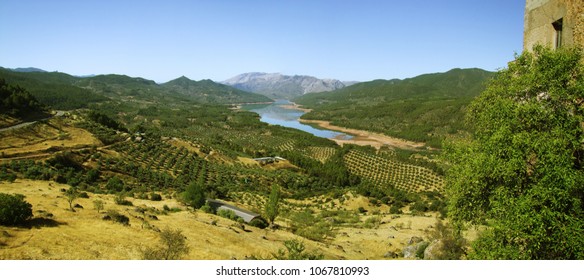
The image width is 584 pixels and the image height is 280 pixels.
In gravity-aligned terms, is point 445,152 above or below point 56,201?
above

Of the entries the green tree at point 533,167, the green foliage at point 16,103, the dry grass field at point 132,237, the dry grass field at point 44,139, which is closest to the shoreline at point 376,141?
the dry grass field at point 44,139

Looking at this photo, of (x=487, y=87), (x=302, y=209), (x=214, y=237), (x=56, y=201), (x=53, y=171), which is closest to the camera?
(x=487, y=87)

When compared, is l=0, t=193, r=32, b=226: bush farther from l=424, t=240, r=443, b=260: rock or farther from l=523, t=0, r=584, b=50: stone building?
l=523, t=0, r=584, b=50: stone building

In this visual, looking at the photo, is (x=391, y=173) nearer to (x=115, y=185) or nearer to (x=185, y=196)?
(x=185, y=196)

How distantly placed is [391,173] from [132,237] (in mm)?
74980

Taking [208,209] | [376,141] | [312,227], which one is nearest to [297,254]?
[312,227]

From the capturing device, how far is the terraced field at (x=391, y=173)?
73125 mm

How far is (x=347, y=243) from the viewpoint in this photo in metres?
25.9

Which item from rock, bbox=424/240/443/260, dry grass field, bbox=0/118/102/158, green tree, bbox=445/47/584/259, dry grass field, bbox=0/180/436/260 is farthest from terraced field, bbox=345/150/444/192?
green tree, bbox=445/47/584/259

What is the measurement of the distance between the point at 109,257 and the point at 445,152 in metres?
14.2

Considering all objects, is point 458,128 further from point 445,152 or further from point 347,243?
point 445,152

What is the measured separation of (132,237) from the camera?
55.1ft

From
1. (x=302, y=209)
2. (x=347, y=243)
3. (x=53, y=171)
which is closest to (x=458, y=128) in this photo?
(x=302, y=209)
